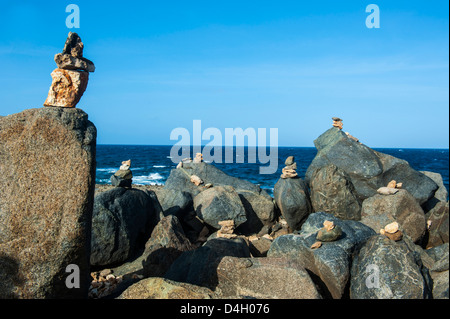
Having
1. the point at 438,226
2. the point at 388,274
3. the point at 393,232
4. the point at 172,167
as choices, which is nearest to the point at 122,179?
the point at 393,232

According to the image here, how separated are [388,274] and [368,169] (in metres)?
7.08

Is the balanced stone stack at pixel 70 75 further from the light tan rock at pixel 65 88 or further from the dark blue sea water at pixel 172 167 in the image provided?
the dark blue sea water at pixel 172 167

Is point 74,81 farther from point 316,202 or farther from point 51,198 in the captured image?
point 316,202

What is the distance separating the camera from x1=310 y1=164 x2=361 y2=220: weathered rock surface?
11773 millimetres

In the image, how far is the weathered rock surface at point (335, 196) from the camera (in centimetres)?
1177

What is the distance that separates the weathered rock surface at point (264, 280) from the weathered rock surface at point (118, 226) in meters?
3.92

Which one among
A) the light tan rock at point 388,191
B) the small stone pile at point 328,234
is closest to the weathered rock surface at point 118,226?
the small stone pile at point 328,234

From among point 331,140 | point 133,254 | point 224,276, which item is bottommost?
point 133,254

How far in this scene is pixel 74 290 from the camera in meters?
5.58


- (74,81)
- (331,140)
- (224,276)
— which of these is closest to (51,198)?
(74,81)

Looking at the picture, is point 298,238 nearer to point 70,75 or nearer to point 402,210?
point 402,210
